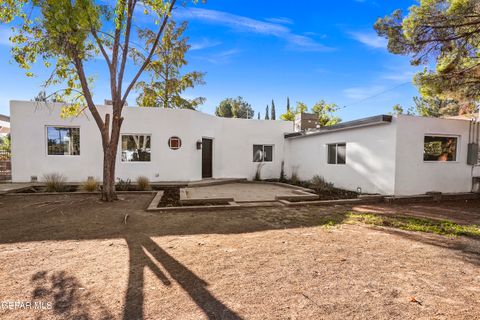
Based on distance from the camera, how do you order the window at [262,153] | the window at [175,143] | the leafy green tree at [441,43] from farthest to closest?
the window at [262,153], the window at [175,143], the leafy green tree at [441,43]

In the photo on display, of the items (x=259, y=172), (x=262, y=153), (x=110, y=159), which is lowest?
(x=259, y=172)

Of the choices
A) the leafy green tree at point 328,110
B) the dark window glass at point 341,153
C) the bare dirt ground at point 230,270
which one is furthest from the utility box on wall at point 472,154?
the leafy green tree at point 328,110

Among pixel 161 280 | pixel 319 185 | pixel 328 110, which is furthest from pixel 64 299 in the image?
pixel 328 110

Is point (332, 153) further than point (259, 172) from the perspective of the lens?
No

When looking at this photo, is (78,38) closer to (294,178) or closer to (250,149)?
(250,149)

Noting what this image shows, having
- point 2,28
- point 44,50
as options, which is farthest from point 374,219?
point 2,28

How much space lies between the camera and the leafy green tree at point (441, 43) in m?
6.89

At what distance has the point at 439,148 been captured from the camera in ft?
29.0

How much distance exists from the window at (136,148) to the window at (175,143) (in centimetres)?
98

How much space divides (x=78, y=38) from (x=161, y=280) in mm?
6542

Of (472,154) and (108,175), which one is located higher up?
(472,154)

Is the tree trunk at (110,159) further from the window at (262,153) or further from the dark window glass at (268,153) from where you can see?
the dark window glass at (268,153)

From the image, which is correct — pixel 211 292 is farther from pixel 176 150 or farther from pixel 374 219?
pixel 176 150

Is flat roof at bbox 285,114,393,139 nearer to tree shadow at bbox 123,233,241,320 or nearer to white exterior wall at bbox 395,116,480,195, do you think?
white exterior wall at bbox 395,116,480,195
